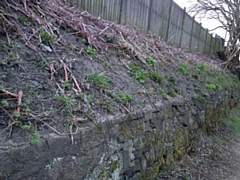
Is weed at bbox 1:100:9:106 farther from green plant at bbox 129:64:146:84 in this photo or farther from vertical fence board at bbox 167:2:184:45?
vertical fence board at bbox 167:2:184:45

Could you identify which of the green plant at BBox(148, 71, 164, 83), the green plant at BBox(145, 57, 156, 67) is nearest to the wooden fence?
the green plant at BBox(145, 57, 156, 67)

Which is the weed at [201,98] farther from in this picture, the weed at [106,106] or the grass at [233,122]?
the weed at [106,106]

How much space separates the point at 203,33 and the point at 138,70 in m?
8.71

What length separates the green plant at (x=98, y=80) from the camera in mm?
2594

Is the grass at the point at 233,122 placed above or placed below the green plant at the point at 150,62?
below

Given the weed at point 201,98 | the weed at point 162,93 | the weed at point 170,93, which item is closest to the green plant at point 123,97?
the weed at point 162,93

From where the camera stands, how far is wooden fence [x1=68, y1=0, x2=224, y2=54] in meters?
4.89

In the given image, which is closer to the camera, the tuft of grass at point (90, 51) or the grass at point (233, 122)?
the tuft of grass at point (90, 51)

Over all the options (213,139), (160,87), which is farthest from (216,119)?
(160,87)

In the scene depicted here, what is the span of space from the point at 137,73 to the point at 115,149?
1552 mm

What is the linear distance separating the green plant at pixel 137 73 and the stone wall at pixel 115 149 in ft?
1.50

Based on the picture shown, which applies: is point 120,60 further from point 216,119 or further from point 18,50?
point 216,119

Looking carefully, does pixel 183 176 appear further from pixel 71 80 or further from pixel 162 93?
pixel 71 80

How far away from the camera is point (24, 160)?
5.06 feet
